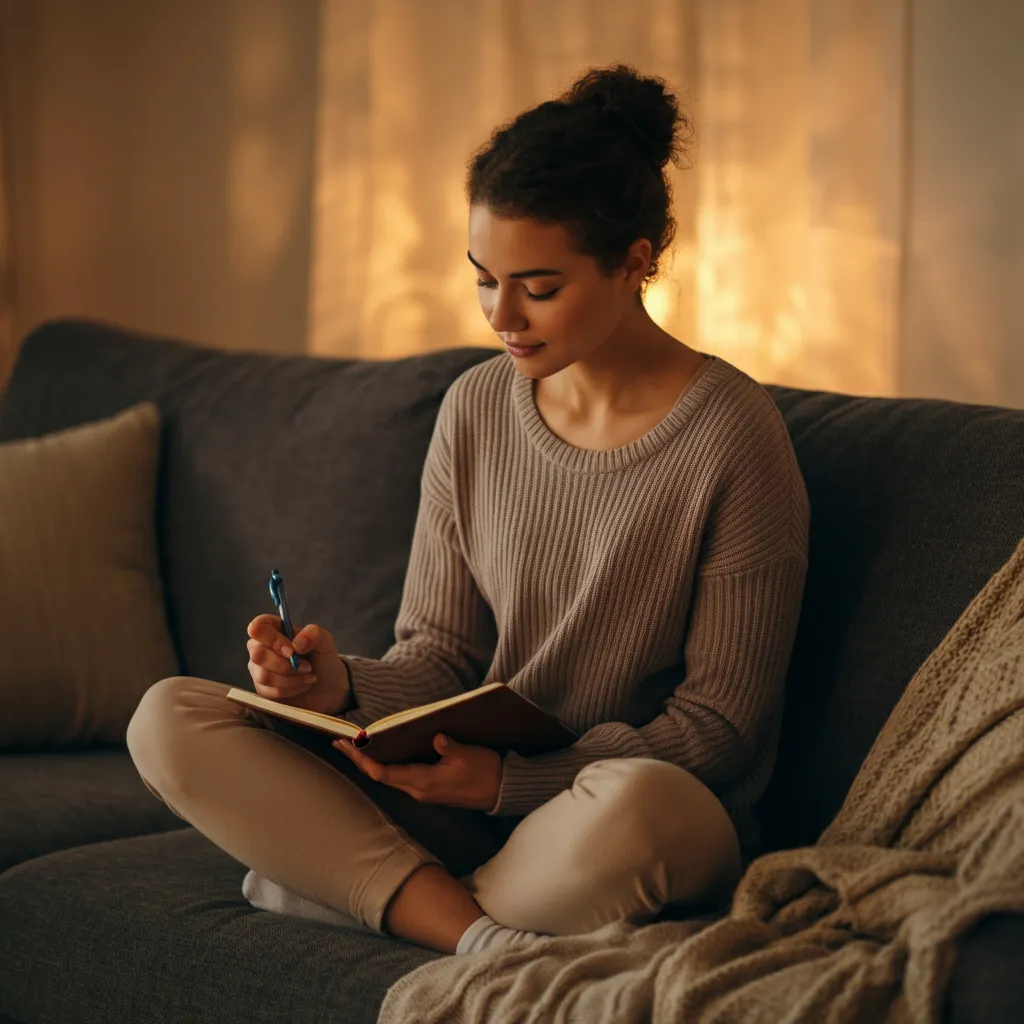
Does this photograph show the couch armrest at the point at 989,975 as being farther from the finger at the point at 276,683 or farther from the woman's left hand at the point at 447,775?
the finger at the point at 276,683

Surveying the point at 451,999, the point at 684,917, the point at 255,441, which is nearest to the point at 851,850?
the point at 684,917

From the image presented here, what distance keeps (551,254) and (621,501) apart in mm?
284

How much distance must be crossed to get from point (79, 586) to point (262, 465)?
1.03ft

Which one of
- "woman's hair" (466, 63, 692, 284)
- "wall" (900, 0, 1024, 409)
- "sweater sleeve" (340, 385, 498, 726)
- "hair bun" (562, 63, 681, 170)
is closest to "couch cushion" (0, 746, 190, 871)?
"sweater sleeve" (340, 385, 498, 726)

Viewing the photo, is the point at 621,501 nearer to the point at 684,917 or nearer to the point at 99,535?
the point at 684,917

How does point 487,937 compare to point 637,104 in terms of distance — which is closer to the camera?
point 487,937

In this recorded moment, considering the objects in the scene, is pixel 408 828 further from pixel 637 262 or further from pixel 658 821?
pixel 637 262

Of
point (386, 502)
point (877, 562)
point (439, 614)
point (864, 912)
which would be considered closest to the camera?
point (864, 912)

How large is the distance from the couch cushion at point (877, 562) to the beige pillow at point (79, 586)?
97 cm

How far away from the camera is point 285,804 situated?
1448 millimetres

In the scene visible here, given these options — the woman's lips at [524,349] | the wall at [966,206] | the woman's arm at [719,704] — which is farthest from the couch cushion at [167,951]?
the wall at [966,206]

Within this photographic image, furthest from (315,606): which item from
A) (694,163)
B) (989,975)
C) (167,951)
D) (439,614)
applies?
(989,975)

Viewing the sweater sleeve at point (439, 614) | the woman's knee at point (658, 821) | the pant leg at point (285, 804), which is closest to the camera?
the woman's knee at point (658, 821)

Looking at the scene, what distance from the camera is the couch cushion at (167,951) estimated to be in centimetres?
131
